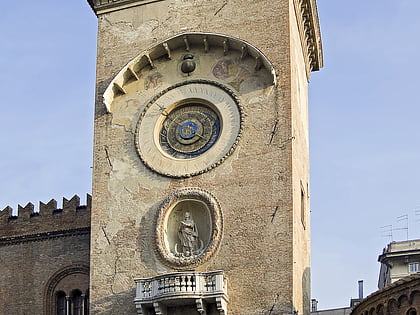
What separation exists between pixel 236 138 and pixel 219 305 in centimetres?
537

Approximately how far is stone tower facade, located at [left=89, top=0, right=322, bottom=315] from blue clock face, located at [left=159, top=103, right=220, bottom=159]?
0.12 ft

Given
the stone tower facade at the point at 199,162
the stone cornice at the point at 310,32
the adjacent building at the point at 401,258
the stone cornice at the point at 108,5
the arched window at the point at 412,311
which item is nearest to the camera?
the arched window at the point at 412,311

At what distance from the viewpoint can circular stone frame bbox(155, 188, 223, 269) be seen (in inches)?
1115

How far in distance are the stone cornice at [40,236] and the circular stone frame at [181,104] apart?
17.4 ft

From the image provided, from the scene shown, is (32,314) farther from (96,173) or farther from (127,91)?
(127,91)

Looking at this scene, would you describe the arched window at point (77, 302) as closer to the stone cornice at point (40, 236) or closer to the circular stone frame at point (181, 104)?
the stone cornice at point (40, 236)

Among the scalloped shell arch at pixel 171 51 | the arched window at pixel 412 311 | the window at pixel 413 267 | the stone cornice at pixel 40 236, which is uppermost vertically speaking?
the scalloped shell arch at pixel 171 51

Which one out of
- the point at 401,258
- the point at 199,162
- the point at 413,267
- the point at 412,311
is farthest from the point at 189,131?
the point at 413,267

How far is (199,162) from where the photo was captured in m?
29.5

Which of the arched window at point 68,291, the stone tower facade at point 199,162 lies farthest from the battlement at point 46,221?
the stone tower facade at point 199,162

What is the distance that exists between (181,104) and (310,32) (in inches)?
264

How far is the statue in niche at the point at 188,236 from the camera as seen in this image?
28.8 metres

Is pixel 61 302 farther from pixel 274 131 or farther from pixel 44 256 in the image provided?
pixel 274 131

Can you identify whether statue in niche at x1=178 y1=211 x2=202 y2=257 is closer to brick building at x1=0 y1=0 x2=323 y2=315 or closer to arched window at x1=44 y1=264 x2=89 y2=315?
brick building at x1=0 y1=0 x2=323 y2=315
